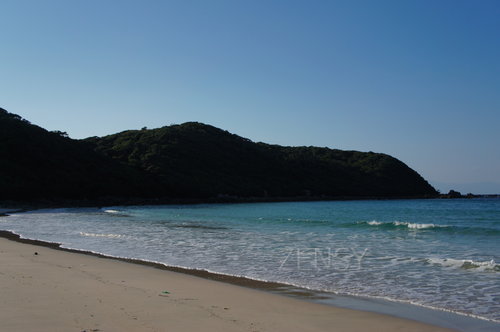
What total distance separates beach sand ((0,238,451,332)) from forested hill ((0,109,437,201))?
5100 centimetres

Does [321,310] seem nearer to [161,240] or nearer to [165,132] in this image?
[161,240]

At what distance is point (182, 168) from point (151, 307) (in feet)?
281

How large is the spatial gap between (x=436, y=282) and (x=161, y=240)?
11.1m

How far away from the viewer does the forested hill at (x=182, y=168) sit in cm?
6506

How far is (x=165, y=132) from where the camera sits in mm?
107500

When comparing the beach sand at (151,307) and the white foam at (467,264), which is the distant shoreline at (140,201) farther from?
the white foam at (467,264)

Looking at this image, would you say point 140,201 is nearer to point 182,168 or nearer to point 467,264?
point 182,168

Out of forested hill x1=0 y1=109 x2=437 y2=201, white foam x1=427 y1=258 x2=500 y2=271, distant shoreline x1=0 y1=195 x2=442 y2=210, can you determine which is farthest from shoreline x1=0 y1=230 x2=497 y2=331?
forested hill x1=0 y1=109 x2=437 y2=201

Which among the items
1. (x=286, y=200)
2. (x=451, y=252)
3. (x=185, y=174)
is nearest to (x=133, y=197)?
(x=185, y=174)

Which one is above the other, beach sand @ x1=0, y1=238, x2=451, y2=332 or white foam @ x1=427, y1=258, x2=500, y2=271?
white foam @ x1=427, y1=258, x2=500, y2=271

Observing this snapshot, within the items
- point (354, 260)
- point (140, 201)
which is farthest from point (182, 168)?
point (354, 260)

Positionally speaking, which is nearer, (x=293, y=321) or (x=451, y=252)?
(x=293, y=321)

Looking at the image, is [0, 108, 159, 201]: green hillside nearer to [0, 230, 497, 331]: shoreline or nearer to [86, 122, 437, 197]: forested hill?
[86, 122, 437, 197]: forested hill

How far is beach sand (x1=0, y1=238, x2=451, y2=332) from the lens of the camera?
5.70 m
